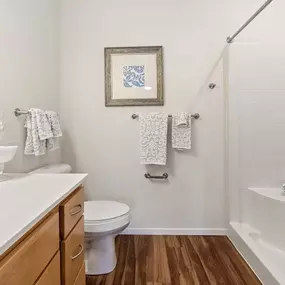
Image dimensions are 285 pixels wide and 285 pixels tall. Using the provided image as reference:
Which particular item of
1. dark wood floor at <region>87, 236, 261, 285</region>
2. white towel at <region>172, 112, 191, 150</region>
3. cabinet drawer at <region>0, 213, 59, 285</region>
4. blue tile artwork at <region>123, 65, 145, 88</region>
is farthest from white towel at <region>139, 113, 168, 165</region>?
cabinet drawer at <region>0, 213, 59, 285</region>

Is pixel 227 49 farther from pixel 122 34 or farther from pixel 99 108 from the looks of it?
pixel 99 108

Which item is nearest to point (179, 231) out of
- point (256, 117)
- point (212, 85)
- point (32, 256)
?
point (256, 117)

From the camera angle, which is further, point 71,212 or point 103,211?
point 103,211

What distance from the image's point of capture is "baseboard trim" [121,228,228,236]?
7.77 feet

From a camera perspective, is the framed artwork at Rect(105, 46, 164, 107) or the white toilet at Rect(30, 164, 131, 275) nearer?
the white toilet at Rect(30, 164, 131, 275)

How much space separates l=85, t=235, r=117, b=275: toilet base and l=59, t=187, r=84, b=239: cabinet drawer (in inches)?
25.8

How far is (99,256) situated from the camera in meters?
1.78

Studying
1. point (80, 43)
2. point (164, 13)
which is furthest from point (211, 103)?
point (80, 43)

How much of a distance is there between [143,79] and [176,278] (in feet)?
5.34

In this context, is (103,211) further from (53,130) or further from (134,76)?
(134,76)

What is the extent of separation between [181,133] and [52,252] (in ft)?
5.21

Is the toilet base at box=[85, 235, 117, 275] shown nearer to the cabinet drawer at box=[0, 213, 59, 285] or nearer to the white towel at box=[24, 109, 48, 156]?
the white towel at box=[24, 109, 48, 156]

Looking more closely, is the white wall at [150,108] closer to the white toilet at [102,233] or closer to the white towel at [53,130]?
the white towel at [53,130]

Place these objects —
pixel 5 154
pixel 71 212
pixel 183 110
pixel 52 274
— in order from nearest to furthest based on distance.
Answer: pixel 52 274 < pixel 71 212 < pixel 5 154 < pixel 183 110
